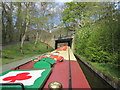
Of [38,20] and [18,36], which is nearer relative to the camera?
[38,20]

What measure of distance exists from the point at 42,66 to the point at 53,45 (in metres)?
18.7

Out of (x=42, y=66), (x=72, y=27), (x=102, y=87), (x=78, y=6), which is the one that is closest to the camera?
(x=42, y=66)

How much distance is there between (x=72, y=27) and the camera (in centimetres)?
1784

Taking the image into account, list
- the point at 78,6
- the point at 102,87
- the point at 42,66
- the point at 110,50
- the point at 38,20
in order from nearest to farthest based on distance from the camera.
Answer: the point at 42,66, the point at 102,87, the point at 110,50, the point at 38,20, the point at 78,6

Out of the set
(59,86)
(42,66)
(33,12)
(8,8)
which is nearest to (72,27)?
(33,12)

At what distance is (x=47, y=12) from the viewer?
14.4 metres

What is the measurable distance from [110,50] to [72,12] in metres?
11.9

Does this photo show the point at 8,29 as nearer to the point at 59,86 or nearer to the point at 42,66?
the point at 42,66

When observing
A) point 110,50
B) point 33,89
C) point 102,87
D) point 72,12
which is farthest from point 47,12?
point 33,89

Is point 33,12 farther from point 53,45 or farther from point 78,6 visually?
point 53,45

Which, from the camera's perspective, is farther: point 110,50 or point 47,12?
point 47,12

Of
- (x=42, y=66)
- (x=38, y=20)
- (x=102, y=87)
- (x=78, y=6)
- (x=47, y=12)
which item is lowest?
(x=102, y=87)

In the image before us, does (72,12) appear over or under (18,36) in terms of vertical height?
over

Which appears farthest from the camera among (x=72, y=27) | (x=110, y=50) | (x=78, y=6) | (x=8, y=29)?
(x=72, y=27)
